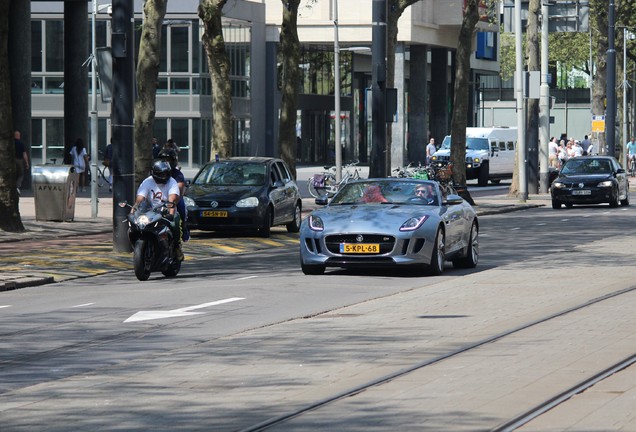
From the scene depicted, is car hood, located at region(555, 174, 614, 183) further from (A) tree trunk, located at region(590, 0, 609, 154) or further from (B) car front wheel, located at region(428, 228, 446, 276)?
(B) car front wheel, located at region(428, 228, 446, 276)

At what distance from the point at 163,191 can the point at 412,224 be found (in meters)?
3.24

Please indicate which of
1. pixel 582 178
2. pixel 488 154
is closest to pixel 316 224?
pixel 582 178

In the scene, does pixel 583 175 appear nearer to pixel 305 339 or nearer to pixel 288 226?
pixel 288 226

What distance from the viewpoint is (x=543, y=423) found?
853cm

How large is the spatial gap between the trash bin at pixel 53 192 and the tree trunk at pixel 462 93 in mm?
15396

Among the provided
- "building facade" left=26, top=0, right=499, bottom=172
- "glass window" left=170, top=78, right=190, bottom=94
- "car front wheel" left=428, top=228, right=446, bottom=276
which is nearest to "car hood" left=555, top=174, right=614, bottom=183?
"building facade" left=26, top=0, right=499, bottom=172

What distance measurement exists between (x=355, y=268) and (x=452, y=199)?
5.44 ft

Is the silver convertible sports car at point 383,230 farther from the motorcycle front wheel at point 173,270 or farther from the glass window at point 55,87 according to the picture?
the glass window at point 55,87

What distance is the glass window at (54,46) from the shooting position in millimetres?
63469

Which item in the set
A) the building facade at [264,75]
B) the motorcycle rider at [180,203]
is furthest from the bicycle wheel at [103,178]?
the motorcycle rider at [180,203]

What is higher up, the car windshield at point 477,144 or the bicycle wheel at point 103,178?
the car windshield at point 477,144

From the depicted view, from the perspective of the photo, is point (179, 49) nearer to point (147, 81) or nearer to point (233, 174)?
point (233, 174)

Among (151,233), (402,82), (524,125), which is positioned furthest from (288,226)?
(402,82)

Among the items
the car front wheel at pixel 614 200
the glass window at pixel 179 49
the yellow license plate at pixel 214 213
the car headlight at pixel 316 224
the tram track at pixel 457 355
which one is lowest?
the car front wheel at pixel 614 200
